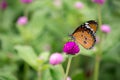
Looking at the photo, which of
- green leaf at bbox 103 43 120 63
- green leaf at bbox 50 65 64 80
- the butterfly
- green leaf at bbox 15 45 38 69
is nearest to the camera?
the butterfly

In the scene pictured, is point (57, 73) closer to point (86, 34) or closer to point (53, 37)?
point (86, 34)

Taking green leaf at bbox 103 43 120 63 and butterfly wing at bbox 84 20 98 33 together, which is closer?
butterfly wing at bbox 84 20 98 33

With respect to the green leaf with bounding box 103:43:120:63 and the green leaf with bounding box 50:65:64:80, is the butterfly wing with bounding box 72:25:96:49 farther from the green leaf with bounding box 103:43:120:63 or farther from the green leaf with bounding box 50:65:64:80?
the green leaf with bounding box 103:43:120:63

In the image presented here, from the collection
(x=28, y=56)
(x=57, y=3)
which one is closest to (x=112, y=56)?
(x=28, y=56)

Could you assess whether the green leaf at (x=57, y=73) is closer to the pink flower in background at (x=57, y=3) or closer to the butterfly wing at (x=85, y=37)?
the butterfly wing at (x=85, y=37)

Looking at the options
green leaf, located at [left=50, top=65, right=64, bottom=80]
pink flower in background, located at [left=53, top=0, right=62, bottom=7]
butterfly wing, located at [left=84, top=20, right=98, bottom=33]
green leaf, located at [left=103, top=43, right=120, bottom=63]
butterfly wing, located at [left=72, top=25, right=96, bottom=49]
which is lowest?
green leaf, located at [left=50, top=65, right=64, bottom=80]

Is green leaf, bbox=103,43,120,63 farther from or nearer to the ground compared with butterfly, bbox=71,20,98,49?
nearer to the ground

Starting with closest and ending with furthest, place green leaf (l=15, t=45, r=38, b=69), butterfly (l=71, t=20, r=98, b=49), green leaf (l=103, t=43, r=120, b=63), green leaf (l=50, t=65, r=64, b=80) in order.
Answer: butterfly (l=71, t=20, r=98, b=49) → green leaf (l=50, t=65, r=64, b=80) → green leaf (l=15, t=45, r=38, b=69) → green leaf (l=103, t=43, r=120, b=63)

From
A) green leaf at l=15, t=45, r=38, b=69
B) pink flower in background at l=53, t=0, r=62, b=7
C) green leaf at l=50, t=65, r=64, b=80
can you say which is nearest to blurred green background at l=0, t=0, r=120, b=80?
pink flower in background at l=53, t=0, r=62, b=7
